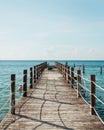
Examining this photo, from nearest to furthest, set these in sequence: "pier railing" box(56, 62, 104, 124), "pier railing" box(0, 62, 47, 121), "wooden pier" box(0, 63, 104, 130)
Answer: "wooden pier" box(0, 63, 104, 130) < "pier railing" box(56, 62, 104, 124) < "pier railing" box(0, 62, 47, 121)

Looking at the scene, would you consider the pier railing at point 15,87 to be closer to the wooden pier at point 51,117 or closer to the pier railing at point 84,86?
the wooden pier at point 51,117

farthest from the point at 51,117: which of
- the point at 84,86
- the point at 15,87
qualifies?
the point at 84,86

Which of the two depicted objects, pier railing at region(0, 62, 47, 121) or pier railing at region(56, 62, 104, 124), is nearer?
pier railing at region(56, 62, 104, 124)

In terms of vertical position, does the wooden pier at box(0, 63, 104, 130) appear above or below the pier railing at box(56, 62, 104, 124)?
below

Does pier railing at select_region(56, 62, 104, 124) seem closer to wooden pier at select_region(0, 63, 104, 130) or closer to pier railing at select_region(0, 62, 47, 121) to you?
wooden pier at select_region(0, 63, 104, 130)

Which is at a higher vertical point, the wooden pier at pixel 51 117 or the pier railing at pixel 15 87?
the pier railing at pixel 15 87

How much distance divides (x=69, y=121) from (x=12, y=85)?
2.59 meters

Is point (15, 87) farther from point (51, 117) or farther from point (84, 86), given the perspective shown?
point (51, 117)

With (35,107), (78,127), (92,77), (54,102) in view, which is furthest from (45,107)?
(78,127)

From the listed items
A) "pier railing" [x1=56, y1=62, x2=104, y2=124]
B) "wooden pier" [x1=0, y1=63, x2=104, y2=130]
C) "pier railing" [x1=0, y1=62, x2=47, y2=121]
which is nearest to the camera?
"wooden pier" [x1=0, y1=63, x2=104, y2=130]

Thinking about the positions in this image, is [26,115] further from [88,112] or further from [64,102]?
[64,102]

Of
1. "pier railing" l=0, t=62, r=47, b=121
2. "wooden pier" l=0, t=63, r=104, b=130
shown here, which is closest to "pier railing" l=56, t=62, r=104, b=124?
"wooden pier" l=0, t=63, r=104, b=130

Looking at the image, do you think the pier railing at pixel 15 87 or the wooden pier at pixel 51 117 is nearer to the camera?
the wooden pier at pixel 51 117

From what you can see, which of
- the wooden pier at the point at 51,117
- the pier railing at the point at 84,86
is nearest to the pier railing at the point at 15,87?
the wooden pier at the point at 51,117
